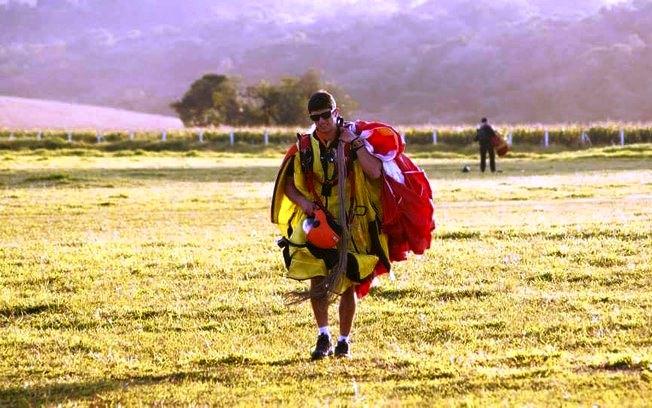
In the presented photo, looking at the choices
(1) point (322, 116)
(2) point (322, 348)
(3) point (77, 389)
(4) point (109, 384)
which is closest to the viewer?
(3) point (77, 389)

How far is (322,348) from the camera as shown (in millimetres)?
7398

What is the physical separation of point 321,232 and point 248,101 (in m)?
88.6

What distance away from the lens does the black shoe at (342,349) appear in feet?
24.3

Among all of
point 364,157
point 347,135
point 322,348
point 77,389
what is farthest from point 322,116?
point 77,389

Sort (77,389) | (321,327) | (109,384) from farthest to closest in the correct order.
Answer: (321,327)
(109,384)
(77,389)

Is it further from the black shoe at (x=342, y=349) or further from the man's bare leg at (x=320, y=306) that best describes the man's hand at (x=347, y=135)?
the black shoe at (x=342, y=349)

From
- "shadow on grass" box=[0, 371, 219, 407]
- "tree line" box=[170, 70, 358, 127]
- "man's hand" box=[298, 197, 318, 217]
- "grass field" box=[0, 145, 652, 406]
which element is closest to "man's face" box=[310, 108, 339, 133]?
"man's hand" box=[298, 197, 318, 217]

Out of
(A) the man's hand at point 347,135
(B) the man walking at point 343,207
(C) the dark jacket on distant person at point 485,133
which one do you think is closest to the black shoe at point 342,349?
(B) the man walking at point 343,207

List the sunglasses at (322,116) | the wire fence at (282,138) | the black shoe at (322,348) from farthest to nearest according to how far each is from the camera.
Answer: the wire fence at (282,138) < the black shoe at (322,348) < the sunglasses at (322,116)

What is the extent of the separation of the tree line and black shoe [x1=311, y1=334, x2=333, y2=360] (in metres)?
81.3

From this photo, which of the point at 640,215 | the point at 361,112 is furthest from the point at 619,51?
the point at 640,215

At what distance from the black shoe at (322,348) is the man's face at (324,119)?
1.50 m

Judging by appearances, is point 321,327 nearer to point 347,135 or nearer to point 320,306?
point 320,306

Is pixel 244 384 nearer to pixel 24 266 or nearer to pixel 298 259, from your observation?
pixel 298 259
